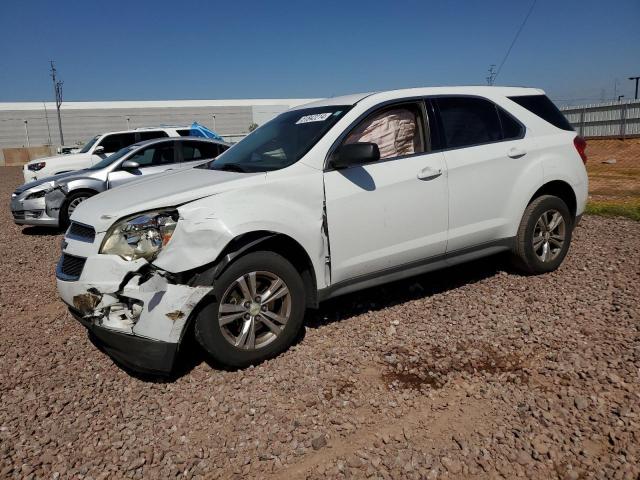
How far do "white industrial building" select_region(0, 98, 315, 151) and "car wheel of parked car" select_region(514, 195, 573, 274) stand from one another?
175 ft

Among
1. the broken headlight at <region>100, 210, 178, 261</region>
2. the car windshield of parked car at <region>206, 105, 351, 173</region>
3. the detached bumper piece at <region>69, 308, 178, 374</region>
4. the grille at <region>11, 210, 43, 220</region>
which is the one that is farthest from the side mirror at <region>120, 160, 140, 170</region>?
the detached bumper piece at <region>69, 308, 178, 374</region>

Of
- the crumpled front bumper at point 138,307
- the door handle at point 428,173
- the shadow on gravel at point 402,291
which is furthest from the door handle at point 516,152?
the crumpled front bumper at point 138,307

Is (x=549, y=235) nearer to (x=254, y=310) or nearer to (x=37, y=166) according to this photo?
(x=254, y=310)

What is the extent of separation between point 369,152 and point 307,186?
0.51 m

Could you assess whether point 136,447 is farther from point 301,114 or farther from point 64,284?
point 301,114

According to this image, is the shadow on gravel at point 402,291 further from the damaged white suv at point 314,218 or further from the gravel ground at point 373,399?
the damaged white suv at point 314,218

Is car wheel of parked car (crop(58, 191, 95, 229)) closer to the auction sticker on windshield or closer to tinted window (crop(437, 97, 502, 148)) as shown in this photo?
the auction sticker on windshield

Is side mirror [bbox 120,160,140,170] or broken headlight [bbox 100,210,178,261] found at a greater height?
side mirror [bbox 120,160,140,170]

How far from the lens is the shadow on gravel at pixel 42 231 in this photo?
8991mm

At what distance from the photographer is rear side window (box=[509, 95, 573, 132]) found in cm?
480

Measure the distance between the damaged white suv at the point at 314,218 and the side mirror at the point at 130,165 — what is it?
4658mm

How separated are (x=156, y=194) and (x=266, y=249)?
848mm

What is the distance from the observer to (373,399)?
2988mm

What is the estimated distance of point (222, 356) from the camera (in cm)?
321
